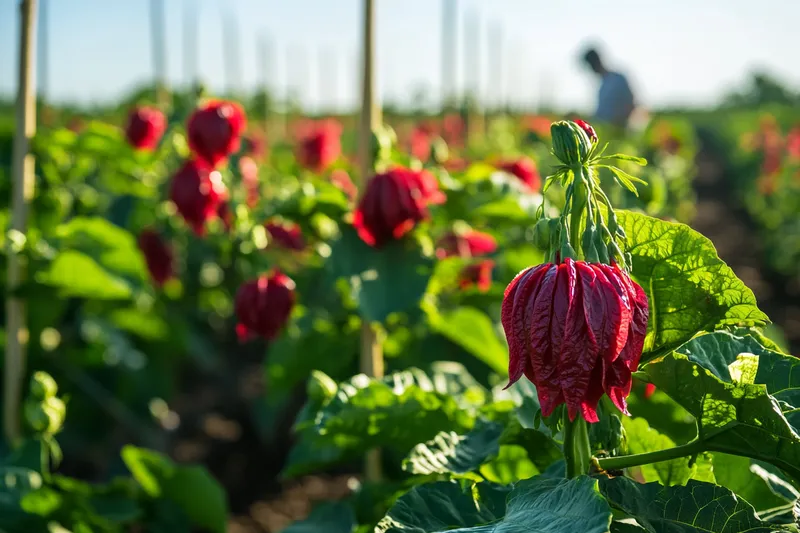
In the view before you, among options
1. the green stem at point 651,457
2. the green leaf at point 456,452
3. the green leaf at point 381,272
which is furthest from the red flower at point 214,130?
the green stem at point 651,457

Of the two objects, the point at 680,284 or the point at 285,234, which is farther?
the point at 285,234

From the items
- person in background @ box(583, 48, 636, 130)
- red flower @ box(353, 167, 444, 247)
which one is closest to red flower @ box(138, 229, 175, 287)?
red flower @ box(353, 167, 444, 247)

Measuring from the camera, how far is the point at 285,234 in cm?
216

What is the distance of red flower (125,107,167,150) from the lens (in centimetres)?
263

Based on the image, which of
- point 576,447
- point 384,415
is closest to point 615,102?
point 384,415

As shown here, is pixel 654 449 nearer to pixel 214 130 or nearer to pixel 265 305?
pixel 265 305

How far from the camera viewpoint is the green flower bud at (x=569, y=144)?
81cm

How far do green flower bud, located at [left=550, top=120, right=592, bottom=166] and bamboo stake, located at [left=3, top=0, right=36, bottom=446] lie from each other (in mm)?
1638

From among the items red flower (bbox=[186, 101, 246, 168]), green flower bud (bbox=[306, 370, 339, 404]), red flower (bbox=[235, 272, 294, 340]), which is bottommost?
green flower bud (bbox=[306, 370, 339, 404])

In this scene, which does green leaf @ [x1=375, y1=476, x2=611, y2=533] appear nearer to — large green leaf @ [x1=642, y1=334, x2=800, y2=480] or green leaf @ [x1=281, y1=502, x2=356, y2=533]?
large green leaf @ [x1=642, y1=334, x2=800, y2=480]

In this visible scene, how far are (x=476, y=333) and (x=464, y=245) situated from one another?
251 millimetres

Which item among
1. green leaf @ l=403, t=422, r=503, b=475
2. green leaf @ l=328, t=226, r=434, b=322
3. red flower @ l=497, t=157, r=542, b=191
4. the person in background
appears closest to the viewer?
green leaf @ l=403, t=422, r=503, b=475

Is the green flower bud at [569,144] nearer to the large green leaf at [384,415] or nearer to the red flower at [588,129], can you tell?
the red flower at [588,129]

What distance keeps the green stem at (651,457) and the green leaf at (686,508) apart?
0.07 ft
